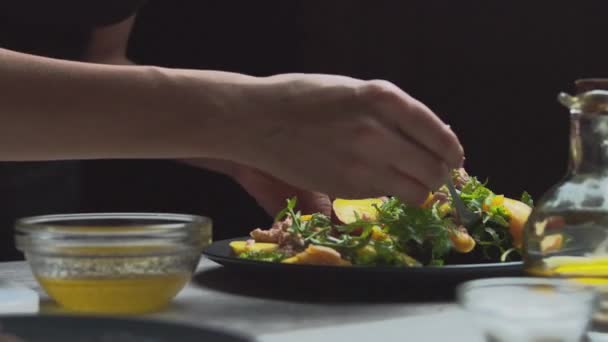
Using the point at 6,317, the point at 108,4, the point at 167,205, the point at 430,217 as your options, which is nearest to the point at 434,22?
the point at 167,205

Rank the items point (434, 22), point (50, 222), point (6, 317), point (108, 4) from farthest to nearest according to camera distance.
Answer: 1. point (434, 22)
2. point (108, 4)
3. point (50, 222)
4. point (6, 317)

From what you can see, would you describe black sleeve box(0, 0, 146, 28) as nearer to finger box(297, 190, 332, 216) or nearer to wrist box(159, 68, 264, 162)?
finger box(297, 190, 332, 216)

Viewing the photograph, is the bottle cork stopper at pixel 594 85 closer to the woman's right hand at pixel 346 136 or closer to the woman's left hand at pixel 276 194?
the woman's right hand at pixel 346 136

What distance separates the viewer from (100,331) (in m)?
0.71

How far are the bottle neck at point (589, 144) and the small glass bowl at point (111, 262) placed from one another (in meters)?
0.38

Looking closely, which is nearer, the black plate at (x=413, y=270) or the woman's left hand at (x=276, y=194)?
the black plate at (x=413, y=270)

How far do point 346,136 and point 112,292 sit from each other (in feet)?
1.08

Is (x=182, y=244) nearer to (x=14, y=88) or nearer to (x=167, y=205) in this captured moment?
(x=14, y=88)

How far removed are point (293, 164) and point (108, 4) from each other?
3.29ft

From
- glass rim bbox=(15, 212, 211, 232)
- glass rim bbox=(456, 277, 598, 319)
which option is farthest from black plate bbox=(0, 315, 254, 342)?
glass rim bbox=(15, 212, 211, 232)

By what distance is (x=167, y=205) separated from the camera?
324cm

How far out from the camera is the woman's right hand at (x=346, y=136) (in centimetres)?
110

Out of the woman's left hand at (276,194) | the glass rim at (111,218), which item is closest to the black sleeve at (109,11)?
the woman's left hand at (276,194)

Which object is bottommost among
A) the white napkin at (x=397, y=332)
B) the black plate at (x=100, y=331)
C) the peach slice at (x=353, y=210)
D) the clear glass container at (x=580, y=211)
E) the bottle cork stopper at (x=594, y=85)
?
the white napkin at (x=397, y=332)
